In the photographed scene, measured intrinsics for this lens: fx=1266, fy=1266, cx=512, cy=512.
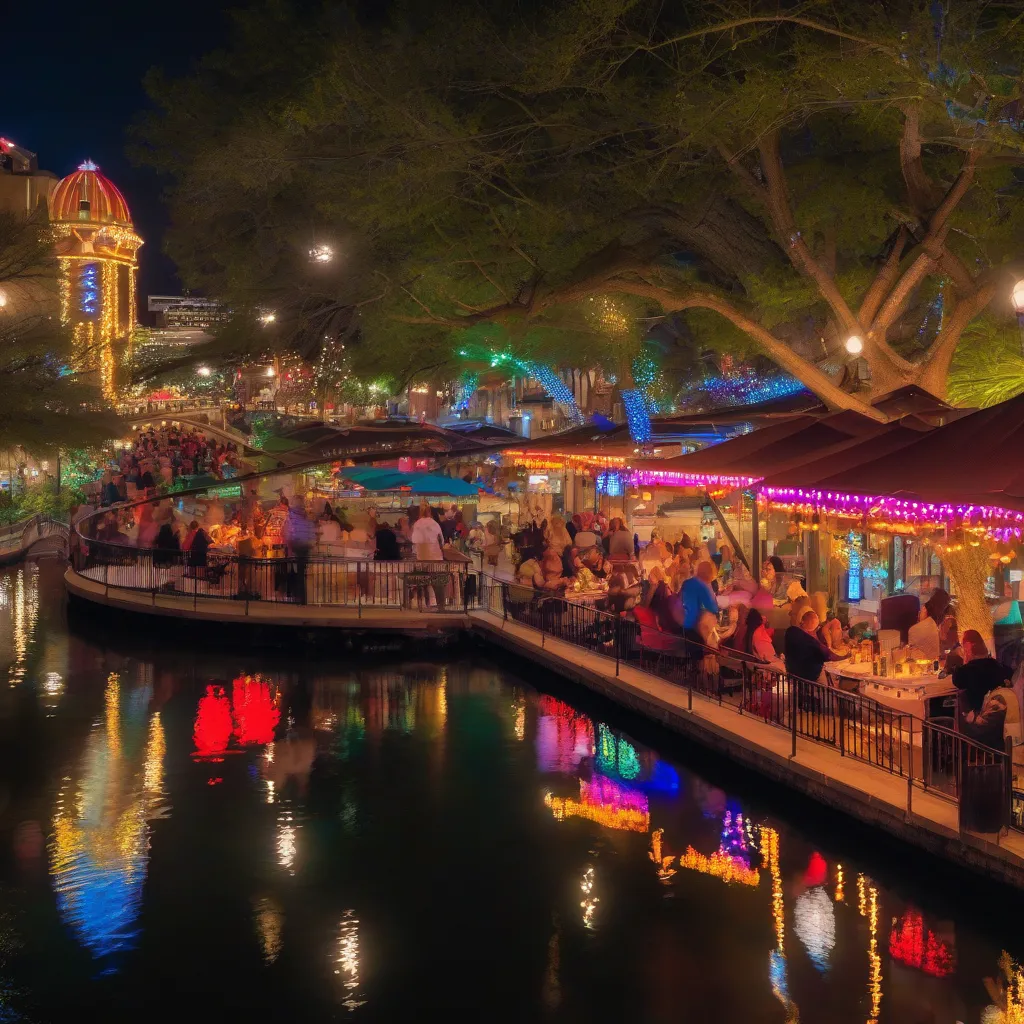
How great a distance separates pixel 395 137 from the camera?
796 inches

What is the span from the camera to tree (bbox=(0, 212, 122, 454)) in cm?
1920

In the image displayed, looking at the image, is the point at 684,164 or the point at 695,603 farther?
the point at 684,164

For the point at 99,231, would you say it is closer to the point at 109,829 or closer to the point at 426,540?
the point at 426,540

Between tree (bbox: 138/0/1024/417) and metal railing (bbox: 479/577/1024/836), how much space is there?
4820 millimetres

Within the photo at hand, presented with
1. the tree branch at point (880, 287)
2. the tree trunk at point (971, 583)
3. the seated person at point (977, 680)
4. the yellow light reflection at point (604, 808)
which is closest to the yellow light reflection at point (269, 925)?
the yellow light reflection at point (604, 808)

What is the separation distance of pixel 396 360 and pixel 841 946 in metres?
25.1

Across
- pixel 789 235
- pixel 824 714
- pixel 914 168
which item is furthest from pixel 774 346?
pixel 824 714

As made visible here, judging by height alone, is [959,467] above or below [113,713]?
above

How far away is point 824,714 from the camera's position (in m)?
13.0

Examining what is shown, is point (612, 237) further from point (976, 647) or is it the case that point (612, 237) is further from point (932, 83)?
point (976, 647)

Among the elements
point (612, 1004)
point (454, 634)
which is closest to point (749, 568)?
point (454, 634)

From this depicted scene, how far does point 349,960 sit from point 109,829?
13.1 feet

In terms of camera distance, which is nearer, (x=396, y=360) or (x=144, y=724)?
(x=144, y=724)

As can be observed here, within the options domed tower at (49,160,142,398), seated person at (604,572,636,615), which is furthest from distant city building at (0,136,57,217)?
seated person at (604,572,636,615)
